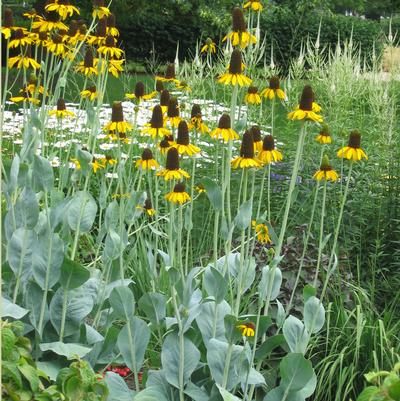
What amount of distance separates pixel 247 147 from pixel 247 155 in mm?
27

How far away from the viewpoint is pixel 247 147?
232 cm

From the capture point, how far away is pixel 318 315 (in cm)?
258

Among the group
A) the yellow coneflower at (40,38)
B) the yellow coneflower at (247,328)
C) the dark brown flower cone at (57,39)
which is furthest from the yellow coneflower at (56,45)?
the yellow coneflower at (247,328)

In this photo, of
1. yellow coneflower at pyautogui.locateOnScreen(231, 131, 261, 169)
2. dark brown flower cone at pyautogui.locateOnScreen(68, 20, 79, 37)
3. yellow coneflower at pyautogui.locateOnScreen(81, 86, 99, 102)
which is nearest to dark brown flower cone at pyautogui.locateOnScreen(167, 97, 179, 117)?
yellow coneflower at pyautogui.locateOnScreen(231, 131, 261, 169)

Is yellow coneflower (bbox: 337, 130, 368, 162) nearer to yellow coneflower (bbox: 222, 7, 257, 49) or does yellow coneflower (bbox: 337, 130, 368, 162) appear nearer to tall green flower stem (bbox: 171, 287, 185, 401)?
yellow coneflower (bbox: 222, 7, 257, 49)

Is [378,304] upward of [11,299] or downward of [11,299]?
downward

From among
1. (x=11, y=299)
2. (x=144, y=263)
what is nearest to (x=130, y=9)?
(x=144, y=263)

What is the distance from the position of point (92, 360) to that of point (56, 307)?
0.26m

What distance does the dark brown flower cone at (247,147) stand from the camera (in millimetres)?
2314

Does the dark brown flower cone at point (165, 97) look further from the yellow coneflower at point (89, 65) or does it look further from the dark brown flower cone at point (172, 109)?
the yellow coneflower at point (89, 65)

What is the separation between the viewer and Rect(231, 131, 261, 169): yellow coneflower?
91.0 inches

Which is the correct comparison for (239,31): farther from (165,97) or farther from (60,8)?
(60,8)

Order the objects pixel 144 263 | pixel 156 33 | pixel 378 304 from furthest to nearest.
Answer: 1. pixel 156 33
2. pixel 378 304
3. pixel 144 263

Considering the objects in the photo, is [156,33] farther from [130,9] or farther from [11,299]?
[11,299]
